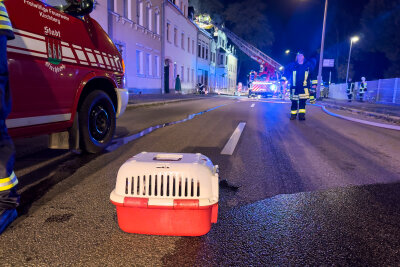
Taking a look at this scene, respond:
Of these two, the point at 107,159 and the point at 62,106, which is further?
the point at 107,159

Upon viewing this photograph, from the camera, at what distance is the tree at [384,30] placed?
1531 inches

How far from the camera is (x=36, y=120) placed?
3506 mm

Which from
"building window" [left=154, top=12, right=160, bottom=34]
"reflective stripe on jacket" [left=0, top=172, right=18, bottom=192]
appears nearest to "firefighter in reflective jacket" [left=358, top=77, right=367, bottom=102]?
"building window" [left=154, top=12, right=160, bottom=34]

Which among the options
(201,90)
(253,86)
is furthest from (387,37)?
(201,90)

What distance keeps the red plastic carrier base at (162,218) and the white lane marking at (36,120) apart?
6.43 feet

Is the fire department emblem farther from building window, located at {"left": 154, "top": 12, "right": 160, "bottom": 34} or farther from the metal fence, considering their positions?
building window, located at {"left": 154, "top": 12, "right": 160, "bottom": 34}

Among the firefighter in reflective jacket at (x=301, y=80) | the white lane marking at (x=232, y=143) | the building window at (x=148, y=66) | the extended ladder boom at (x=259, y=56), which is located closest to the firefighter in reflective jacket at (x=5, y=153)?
the white lane marking at (x=232, y=143)

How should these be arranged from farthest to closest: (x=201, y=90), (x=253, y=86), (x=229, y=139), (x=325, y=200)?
(x=201, y=90)
(x=253, y=86)
(x=229, y=139)
(x=325, y=200)

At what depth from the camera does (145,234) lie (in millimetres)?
2156

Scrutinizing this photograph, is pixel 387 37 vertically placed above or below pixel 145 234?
above

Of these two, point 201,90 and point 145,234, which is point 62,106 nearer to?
point 145,234

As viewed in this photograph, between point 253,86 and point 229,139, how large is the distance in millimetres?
27382

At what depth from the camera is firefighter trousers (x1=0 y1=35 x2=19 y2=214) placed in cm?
215

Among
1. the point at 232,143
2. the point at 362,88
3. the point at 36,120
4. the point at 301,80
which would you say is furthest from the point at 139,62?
the point at 36,120
